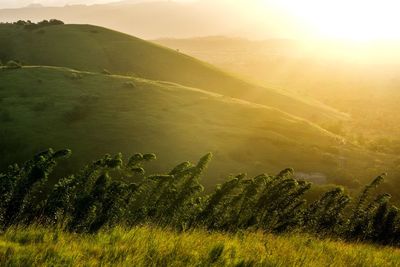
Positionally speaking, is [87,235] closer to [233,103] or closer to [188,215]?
[188,215]

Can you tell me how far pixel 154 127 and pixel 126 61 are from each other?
84019mm

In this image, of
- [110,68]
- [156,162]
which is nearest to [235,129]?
[156,162]

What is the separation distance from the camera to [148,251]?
11219 millimetres

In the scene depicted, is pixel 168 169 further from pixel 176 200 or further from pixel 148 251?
pixel 148 251

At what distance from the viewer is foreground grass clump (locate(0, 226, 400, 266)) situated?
10.1 metres

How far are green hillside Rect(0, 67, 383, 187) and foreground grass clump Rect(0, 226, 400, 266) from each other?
7184cm

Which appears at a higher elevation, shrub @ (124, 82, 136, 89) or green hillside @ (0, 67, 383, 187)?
shrub @ (124, 82, 136, 89)

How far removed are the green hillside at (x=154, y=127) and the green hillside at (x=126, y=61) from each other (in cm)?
3963

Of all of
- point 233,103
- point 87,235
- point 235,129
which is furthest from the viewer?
point 233,103

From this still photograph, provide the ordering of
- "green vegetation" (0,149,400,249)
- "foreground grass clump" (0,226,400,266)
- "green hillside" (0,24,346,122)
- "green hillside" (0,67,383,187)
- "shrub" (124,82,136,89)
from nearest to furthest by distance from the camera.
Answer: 1. "foreground grass clump" (0,226,400,266)
2. "green vegetation" (0,149,400,249)
3. "green hillside" (0,67,383,187)
4. "shrub" (124,82,136,89)
5. "green hillside" (0,24,346,122)

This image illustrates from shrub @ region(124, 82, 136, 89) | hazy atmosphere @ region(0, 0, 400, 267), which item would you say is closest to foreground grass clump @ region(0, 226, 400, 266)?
hazy atmosphere @ region(0, 0, 400, 267)

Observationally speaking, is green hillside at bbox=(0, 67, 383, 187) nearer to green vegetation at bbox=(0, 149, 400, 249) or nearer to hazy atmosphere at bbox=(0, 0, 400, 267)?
hazy atmosphere at bbox=(0, 0, 400, 267)

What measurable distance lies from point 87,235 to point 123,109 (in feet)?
341

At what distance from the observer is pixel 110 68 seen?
580ft
